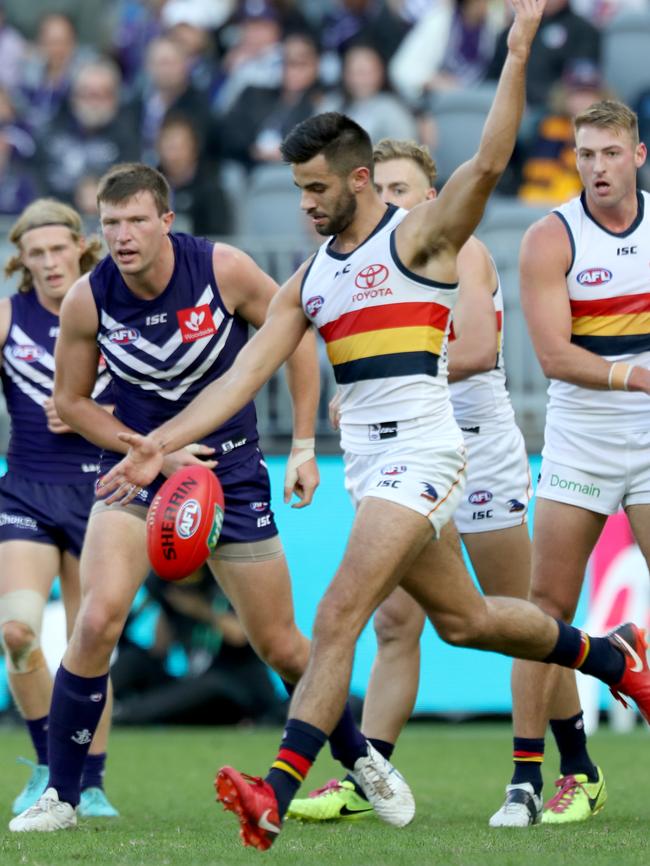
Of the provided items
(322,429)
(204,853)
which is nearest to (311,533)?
(322,429)

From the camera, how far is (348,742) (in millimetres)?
6359

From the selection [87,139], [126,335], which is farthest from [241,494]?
[87,139]

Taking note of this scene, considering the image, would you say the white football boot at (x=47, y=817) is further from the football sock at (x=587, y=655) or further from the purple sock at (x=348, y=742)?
the football sock at (x=587, y=655)

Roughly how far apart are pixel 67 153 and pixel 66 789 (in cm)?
900

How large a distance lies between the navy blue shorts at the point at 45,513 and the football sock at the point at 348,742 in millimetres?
1635

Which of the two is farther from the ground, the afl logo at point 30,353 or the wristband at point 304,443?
the afl logo at point 30,353

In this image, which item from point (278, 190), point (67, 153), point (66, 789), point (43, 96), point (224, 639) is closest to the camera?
point (66, 789)

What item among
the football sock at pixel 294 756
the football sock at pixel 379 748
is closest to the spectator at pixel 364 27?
the football sock at pixel 379 748

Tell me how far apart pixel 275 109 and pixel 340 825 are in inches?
359

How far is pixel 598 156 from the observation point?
20.4ft

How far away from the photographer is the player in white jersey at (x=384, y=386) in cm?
532

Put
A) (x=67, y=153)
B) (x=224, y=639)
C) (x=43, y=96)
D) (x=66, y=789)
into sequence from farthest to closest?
(x=43, y=96) < (x=67, y=153) < (x=224, y=639) < (x=66, y=789)

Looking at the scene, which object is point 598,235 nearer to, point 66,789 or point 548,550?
point 548,550

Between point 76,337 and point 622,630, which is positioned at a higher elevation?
point 76,337
